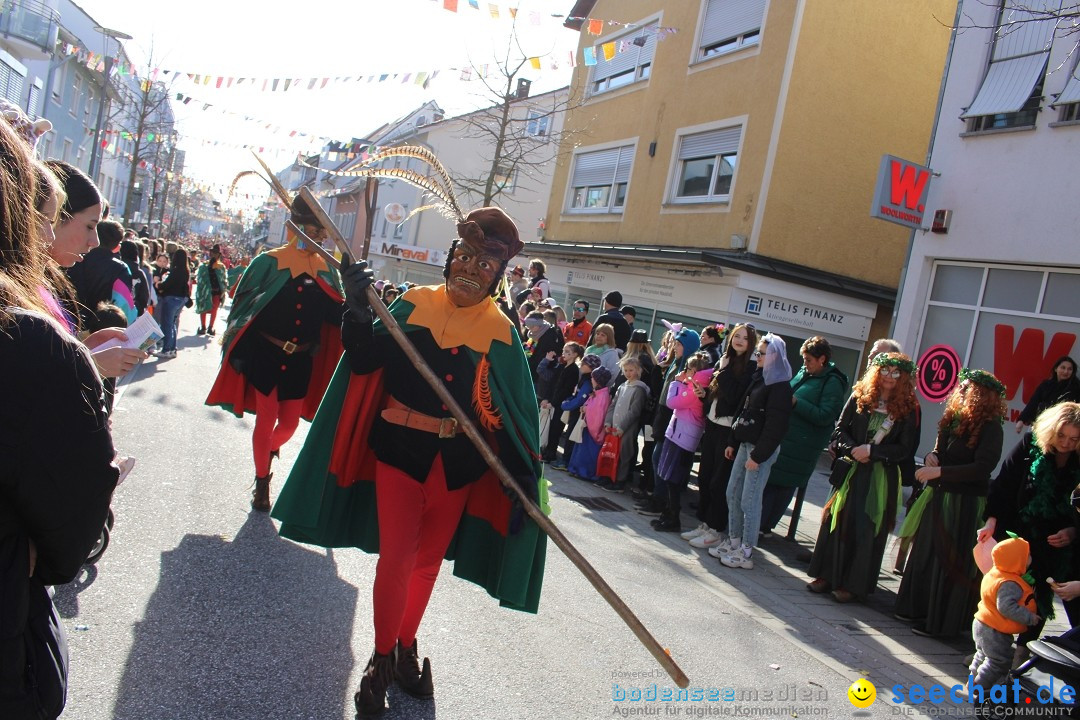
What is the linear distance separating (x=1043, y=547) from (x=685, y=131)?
13.9 metres

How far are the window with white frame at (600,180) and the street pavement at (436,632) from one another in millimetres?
13932

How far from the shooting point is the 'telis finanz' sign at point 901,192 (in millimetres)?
10805

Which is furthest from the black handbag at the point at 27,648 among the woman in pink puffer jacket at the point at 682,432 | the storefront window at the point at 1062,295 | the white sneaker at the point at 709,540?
the storefront window at the point at 1062,295

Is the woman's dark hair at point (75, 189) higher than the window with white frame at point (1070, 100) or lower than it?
lower

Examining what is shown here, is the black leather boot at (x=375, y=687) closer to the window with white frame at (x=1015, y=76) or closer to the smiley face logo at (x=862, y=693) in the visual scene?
the smiley face logo at (x=862, y=693)

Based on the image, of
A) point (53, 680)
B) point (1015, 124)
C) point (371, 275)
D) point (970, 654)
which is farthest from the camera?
point (1015, 124)

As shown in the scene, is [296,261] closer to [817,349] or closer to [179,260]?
[817,349]

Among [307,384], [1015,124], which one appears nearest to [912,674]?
[307,384]

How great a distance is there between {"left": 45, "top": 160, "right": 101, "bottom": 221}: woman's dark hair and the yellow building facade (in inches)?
456

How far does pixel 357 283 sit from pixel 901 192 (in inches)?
388

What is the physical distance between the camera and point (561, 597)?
4805 millimetres

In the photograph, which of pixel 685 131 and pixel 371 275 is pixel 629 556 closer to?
pixel 371 275

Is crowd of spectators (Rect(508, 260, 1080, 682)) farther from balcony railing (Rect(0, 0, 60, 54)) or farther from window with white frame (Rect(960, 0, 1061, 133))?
balcony railing (Rect(0, 0, 60, 54))

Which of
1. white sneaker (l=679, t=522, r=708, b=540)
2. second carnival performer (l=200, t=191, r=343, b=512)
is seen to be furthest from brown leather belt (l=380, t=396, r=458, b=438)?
white sneaker (l=679, t=522, r=708, b=540)
